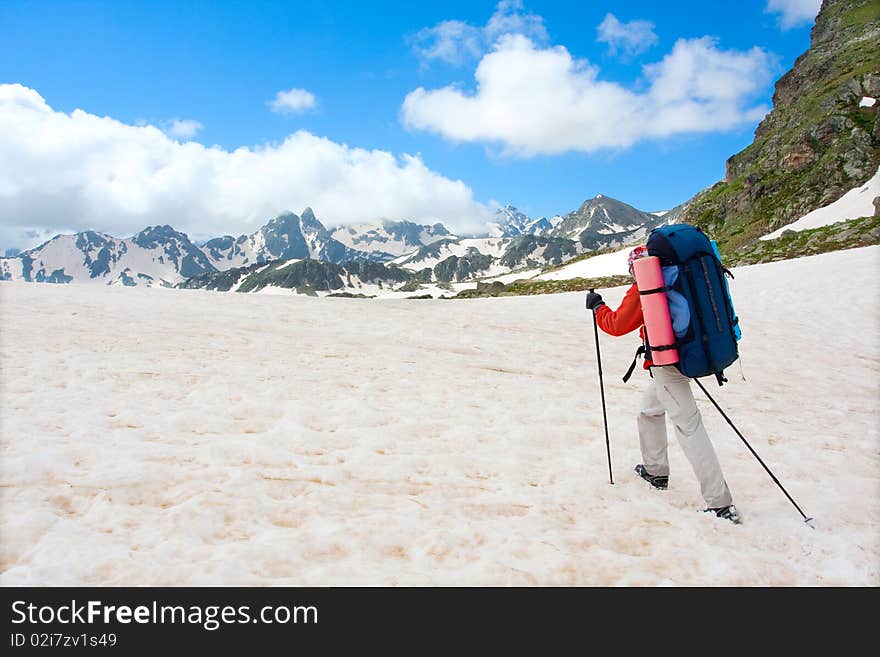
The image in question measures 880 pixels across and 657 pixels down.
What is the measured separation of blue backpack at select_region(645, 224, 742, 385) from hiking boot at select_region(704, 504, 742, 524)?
166 centimetres

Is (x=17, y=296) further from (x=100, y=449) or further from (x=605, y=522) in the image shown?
(x=605, y=522)

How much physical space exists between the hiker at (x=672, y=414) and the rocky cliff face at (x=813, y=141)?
89.9 metres

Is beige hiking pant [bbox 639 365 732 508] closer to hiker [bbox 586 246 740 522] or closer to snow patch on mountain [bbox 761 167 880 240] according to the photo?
hiker [bbox 586 246 740 522]

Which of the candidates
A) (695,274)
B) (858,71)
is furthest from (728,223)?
(695,274)

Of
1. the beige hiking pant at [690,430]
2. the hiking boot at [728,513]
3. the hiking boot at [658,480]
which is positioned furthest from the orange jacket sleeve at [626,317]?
the hiking boot at [728,513]

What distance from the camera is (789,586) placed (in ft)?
14.2

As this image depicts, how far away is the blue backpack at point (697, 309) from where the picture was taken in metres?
5.27

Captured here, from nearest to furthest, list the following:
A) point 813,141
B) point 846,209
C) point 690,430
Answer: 1. point 690,430
2. point 846,209
3. point 813,141

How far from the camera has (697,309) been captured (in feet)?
17.4

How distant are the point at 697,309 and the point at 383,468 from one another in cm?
443

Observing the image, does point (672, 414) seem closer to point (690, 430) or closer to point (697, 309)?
point (690, 430)

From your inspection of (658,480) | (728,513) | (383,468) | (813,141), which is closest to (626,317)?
(658,480)

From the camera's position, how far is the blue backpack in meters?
5.27
